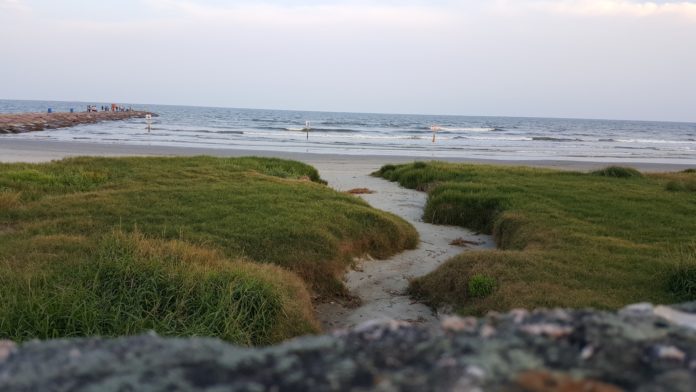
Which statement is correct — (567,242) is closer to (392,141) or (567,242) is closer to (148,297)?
(148,297)

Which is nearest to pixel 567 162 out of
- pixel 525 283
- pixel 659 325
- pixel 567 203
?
pixel 567 203

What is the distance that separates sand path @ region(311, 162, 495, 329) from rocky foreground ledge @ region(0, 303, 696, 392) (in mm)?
4928

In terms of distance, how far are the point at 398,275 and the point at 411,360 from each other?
23.4 ft

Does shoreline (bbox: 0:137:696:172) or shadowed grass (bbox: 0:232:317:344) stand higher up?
shadowed grass (bbox: 0:232:317:344)

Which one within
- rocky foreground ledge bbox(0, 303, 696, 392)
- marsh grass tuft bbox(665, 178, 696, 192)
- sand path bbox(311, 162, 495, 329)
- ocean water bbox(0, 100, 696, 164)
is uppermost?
rocky foreground ledge bbox(0, 303, 696, 392)

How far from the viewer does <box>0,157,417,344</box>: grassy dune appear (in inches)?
194

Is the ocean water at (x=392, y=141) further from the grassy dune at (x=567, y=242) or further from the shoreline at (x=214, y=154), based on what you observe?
the grassy dune at (x=567, y=242)

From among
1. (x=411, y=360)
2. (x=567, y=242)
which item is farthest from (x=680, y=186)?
(x=411, y=360)

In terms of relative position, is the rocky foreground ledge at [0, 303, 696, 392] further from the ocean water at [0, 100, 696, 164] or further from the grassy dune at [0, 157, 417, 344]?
the ocean water at [0, 100, 696, 164]

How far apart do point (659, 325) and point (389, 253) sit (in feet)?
26.1

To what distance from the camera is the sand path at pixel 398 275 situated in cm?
670

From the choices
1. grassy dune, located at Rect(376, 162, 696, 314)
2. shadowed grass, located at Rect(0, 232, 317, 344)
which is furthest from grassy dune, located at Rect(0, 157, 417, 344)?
grassy dune, located at Rect(376, 162, 696, 314)

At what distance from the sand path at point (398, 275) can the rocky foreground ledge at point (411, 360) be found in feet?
16.2

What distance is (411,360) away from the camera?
132 centimetres
